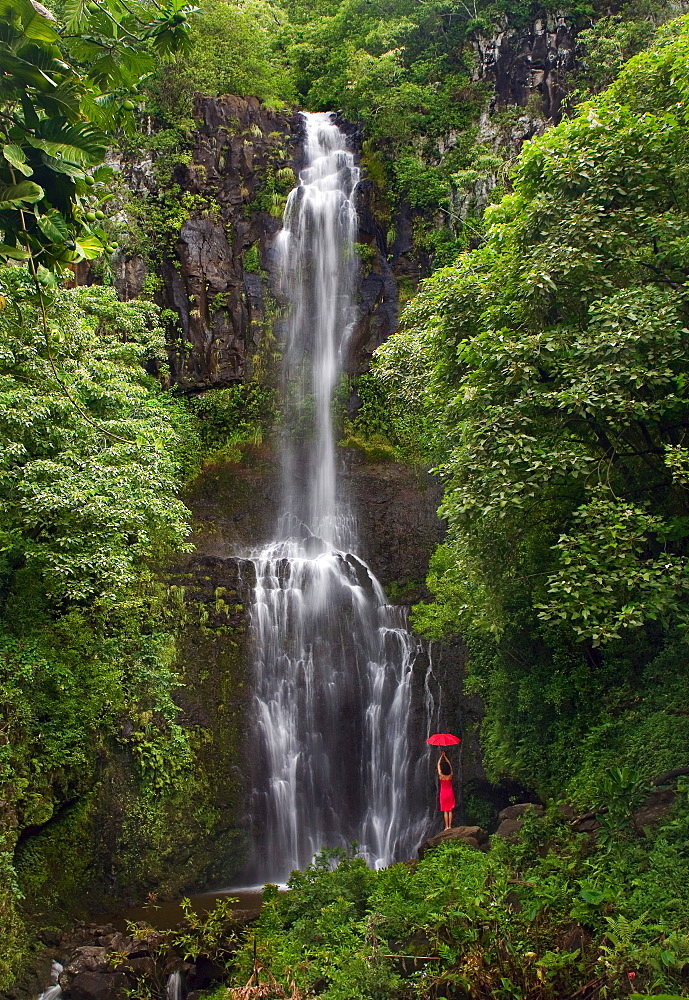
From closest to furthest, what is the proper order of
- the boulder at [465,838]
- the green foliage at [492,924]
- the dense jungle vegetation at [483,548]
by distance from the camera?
the dense jungle vegetation at [483,548] < the green foliage at [492,924] < the boulder at [465,838]

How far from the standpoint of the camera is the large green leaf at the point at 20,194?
2.37m

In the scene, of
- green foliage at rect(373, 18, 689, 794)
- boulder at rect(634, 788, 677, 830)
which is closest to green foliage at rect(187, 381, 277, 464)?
green foliage at rect(373, 18, 689, 794)

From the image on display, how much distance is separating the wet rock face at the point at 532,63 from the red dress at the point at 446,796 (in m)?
16.8

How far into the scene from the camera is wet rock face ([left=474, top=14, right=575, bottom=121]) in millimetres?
19031

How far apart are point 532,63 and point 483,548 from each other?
56.0 ft

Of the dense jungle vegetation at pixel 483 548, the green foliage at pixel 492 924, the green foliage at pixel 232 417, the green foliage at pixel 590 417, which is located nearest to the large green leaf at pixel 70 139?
the dense jungle vegetation at pixel 483 548

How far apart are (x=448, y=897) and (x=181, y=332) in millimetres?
15090

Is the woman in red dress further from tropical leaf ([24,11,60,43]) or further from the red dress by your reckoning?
tropical leaf ([24,11,60,43])

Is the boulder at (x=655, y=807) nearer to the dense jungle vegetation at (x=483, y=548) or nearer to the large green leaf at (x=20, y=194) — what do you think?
the dense jungle vegetation at (x=483, y=548)

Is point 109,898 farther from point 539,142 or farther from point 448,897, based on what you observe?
point 539,142

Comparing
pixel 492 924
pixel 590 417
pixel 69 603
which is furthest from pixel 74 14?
pixel 69 603

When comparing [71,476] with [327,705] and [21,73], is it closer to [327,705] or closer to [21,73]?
[327,705]

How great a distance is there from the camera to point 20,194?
239cm

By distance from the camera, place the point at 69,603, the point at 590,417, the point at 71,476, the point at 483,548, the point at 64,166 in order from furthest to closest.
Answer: the point at 69,603
the point at 71,476
the point at 483,548
the point at 590,417
the point at 64,166
